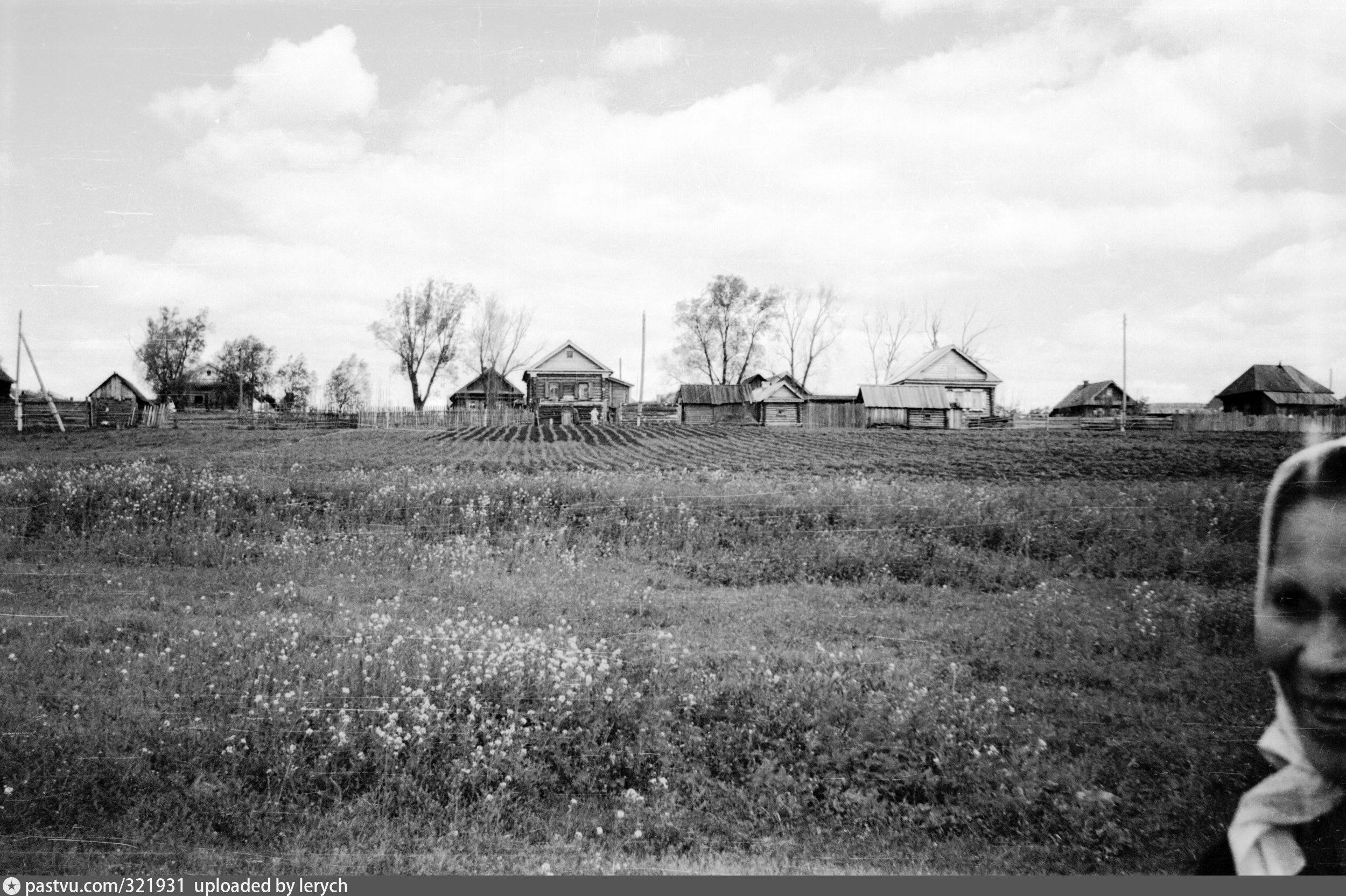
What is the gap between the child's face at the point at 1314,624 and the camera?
8.27 feet

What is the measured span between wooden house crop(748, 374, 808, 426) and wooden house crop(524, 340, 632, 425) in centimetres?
188

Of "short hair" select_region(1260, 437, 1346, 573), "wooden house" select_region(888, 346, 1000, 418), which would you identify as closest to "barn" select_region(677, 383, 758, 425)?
"wooden house" select_region(888, 346, 1000, 418)

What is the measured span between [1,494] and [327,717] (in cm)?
554

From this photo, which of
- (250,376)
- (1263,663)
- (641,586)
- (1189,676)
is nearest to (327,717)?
(641,586)

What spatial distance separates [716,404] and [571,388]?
77.3 inches

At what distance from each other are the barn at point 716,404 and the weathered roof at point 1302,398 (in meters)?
4.71

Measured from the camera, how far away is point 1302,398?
4035 mm

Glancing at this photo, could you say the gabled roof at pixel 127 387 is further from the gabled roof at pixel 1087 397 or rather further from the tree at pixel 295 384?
the gabled roof at pixel 1087 397

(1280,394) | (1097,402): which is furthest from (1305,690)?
(1097,402)

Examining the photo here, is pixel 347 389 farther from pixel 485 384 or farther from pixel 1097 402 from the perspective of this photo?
pixel 1097 402

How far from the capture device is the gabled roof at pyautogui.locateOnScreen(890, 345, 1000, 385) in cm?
633

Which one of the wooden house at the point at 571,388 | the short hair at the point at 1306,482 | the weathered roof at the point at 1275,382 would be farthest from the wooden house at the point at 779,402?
the short hair at the point at 1306,482

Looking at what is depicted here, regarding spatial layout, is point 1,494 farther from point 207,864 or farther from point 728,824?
point 728,824

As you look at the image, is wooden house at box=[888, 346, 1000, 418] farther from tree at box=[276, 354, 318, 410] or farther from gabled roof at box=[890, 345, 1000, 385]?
tree at box=[276, 354, 318, 410]
